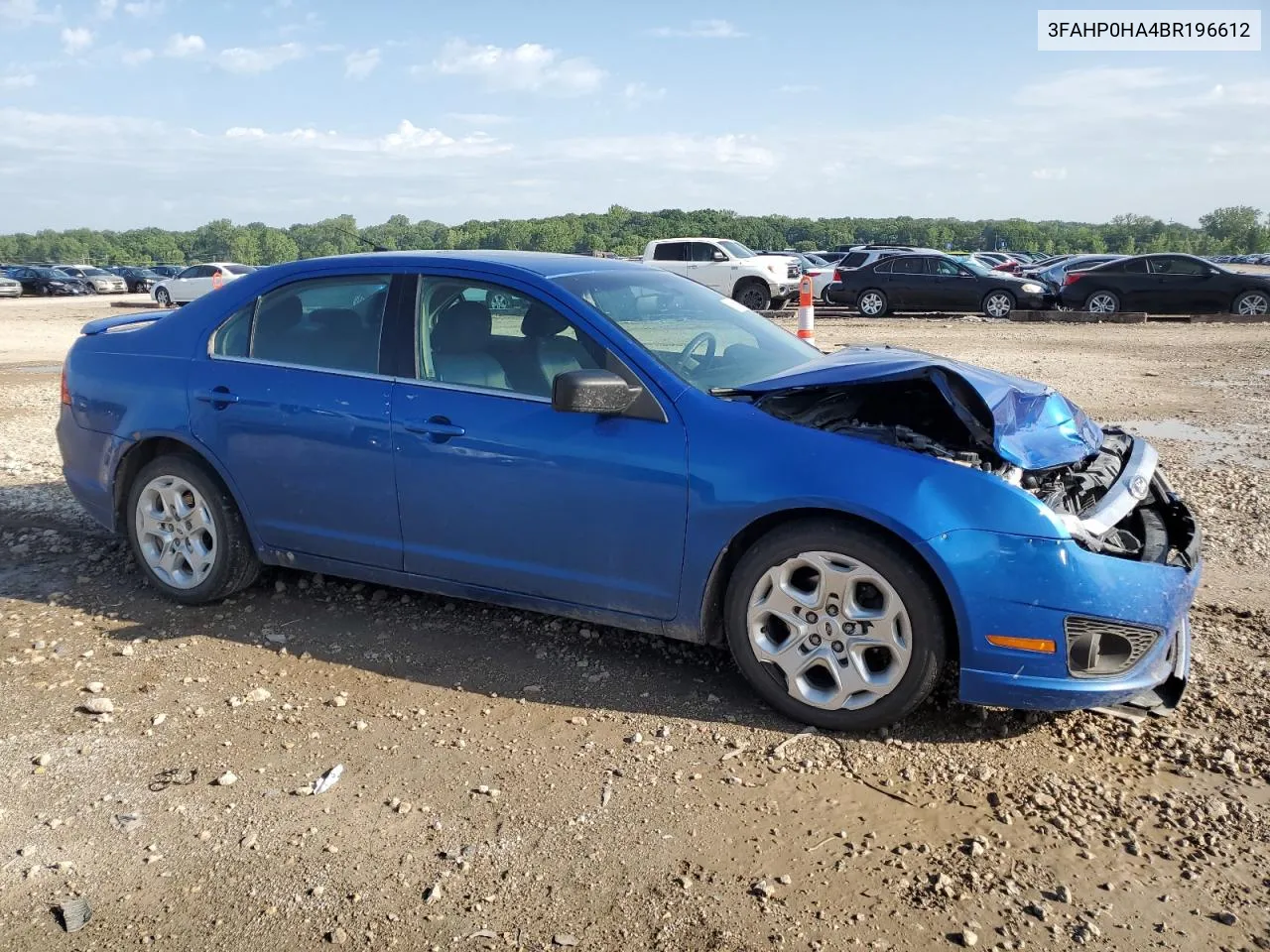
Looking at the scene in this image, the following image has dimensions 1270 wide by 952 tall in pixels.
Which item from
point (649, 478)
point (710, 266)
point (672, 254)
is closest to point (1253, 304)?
point (710, 266)

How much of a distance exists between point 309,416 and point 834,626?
7.79 feet

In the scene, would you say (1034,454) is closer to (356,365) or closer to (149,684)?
(356,365)

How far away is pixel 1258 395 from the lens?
36.1ft

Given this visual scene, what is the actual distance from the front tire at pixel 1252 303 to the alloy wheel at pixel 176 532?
70.7ft

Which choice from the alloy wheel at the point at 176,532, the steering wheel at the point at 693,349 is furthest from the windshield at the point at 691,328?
the alloy wheel at the point at 176,532

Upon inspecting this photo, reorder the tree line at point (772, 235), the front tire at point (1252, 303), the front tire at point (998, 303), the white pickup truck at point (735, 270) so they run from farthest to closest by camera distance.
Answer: the tree line at point (772, 235)
the white pickup truck at point (735, 270)
the front tire at point (998, 303)
the front tire at point (1252, 303)

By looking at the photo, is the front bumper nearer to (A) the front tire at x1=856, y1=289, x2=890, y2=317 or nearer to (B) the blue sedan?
(B) the blue sedan

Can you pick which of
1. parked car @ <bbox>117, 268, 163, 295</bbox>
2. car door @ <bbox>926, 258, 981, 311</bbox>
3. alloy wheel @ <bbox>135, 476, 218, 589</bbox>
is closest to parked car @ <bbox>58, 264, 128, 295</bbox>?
parked car @ <bbox>117, 268, 163, 295</bbox>

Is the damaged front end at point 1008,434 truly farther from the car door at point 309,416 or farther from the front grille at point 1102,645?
the car door at point 309,416

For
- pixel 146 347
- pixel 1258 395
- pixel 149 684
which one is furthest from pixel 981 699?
pixel 1258 395

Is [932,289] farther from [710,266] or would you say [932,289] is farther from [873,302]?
[710,266]

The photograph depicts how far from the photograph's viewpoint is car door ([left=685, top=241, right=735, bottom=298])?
24.1m

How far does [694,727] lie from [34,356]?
16.3 meters

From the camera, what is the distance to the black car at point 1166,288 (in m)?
21.1
